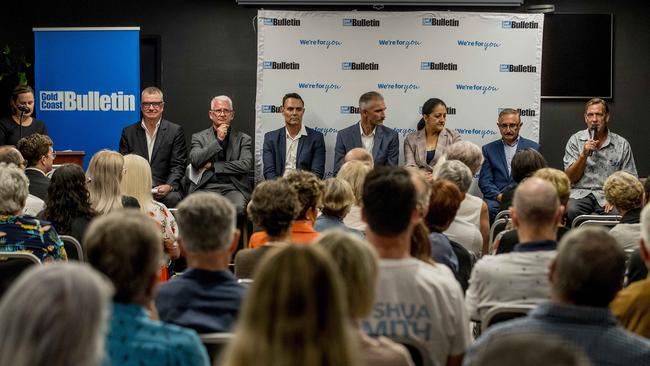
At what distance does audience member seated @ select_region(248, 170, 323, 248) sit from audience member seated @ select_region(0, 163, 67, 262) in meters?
1.00

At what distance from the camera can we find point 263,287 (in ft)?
5.50

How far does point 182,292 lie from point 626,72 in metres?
7.35

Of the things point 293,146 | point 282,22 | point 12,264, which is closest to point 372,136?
point 293,146

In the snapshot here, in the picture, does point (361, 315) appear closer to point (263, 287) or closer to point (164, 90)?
point (263, 287)

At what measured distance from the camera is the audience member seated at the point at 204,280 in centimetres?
288

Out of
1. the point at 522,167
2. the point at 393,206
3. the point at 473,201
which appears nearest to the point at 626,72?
the point at 522,167

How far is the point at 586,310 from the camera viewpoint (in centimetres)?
237

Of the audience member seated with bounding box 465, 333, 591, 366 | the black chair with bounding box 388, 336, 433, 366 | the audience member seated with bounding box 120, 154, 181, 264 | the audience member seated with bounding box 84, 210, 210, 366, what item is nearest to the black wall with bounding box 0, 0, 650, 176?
the audience member seated with bounding box 120, 154, 181, 264

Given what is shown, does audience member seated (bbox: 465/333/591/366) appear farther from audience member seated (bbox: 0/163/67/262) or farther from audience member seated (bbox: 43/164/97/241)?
audience member seated (bbox: 43/164/97/241)

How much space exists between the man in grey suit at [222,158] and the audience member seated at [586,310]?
5.89m

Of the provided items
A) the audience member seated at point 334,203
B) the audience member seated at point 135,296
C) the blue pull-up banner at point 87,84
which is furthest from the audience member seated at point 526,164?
the audience member seated at point 135,296

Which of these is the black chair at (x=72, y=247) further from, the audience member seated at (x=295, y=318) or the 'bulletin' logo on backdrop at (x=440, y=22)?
the 'bulletin' logo on backdrop at (x=440, y=22)

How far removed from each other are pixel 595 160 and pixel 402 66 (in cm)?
203

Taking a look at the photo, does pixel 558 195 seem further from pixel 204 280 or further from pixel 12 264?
pixel 12 264
